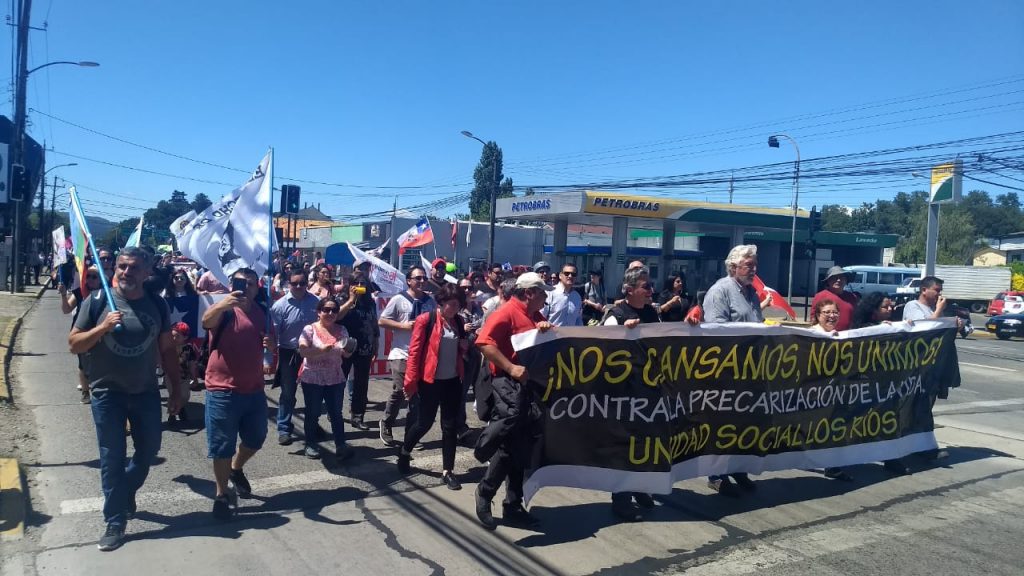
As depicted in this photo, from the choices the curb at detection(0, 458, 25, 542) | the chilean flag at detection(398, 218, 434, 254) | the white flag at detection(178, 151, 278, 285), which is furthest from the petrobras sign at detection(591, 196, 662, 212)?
the curb at detection(0, 458, 25, 542)

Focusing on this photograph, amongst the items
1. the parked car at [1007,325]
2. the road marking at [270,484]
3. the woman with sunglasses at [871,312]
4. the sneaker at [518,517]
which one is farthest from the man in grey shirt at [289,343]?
the parked car at [1007,325]

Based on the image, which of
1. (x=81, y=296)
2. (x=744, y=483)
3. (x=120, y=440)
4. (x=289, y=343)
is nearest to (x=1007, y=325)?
(x=744, y=483)

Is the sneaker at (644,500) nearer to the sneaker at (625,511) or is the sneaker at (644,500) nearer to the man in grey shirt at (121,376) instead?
the sneaker at (625,511)

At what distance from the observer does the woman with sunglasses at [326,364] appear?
6.30 meters

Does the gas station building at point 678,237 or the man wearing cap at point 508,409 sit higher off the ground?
the gas station building at point 678,237

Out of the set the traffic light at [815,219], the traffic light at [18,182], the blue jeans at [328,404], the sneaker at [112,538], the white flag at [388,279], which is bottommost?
the sneaker at [112,538]

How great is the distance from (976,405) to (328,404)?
9.87 meters

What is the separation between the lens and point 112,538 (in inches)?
173

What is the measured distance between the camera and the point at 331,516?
16.8ft

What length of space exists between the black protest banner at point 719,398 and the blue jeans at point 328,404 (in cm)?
227

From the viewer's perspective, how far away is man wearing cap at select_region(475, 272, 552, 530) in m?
Result: 4.86

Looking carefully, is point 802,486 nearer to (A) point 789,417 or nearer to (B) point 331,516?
(A) point 789,417

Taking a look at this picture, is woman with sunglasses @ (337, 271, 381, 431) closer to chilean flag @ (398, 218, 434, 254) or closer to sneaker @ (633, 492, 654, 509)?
sneaker @ (633, 492, 654, 509)

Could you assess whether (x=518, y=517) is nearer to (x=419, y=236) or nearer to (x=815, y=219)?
(x=419, y=236)
